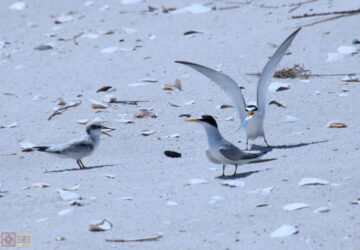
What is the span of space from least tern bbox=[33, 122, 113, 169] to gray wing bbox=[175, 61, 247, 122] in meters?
1.21

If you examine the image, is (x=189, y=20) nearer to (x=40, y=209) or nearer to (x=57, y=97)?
(x=57, y=97)

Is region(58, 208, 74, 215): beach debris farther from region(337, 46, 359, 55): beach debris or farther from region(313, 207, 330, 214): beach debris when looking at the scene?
region(337, 46, 359, 55): beach debris

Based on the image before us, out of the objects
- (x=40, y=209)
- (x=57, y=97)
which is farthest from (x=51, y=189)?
(x=57, y=97)

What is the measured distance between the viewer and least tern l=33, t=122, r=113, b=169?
19.2 ft

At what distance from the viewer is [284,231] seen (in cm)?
382

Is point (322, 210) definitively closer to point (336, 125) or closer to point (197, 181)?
point (197, 181)

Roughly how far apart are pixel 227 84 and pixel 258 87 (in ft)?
1.13

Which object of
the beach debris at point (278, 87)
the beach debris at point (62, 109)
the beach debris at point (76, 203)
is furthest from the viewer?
the beach debris at point (278, 87)

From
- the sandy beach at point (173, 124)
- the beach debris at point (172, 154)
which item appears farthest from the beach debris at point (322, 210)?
the beach debris at point (172, 154)

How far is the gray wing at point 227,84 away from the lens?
607 centimetres

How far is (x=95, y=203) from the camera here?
182 inches

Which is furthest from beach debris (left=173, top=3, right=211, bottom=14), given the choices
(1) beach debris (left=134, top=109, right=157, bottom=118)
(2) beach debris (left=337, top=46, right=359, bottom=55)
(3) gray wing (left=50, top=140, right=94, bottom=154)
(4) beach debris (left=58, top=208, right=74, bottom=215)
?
(4) beach debris (left=58, top=208, right=74, bottom=215)

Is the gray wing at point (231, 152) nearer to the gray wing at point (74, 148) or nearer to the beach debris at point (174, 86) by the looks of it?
the gray wing at point (74, 148)

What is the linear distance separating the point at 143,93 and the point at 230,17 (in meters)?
3.12
